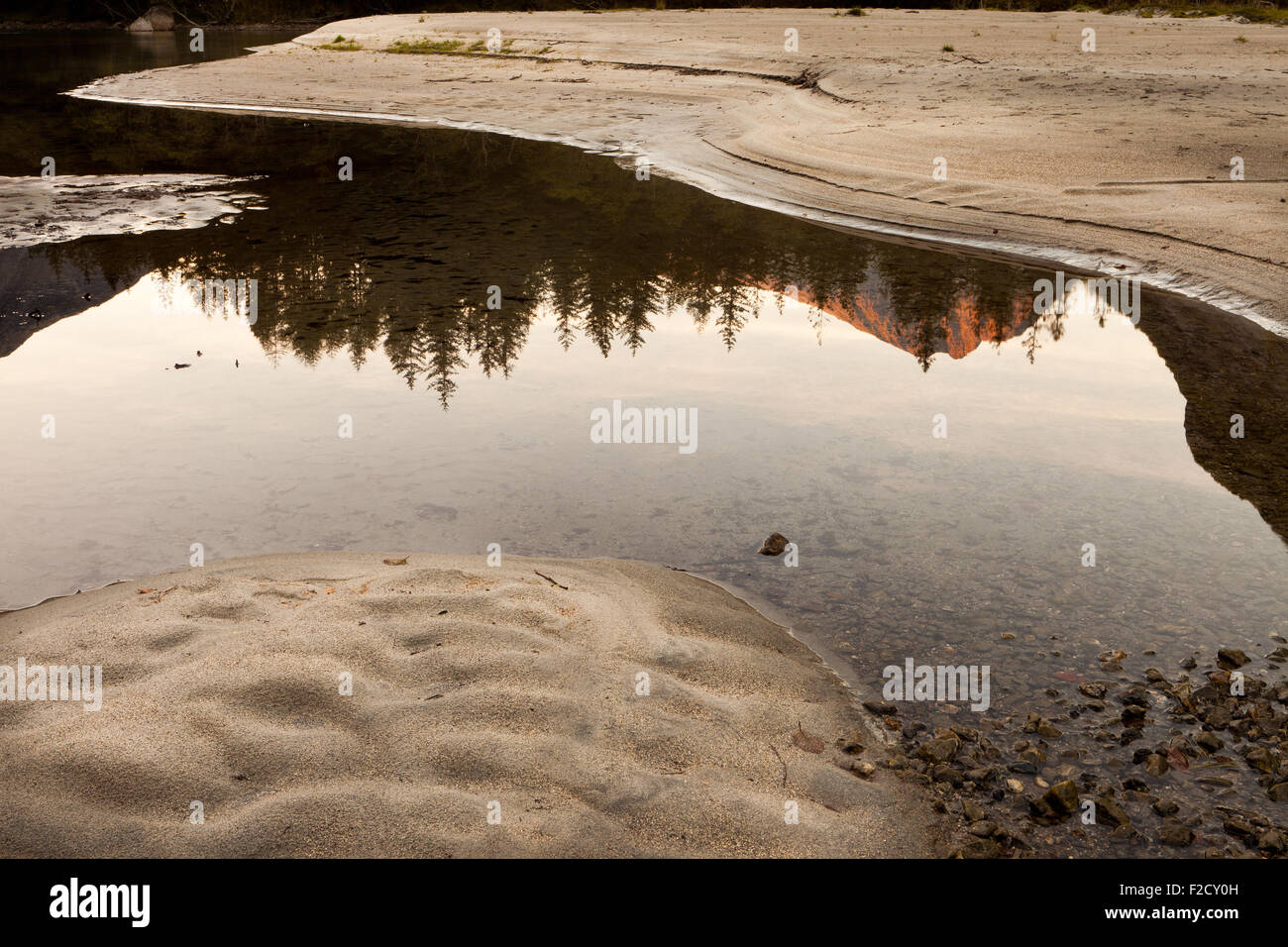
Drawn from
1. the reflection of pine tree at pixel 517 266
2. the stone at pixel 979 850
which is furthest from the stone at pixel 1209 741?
the reflection of pine tree at pixel 517 266

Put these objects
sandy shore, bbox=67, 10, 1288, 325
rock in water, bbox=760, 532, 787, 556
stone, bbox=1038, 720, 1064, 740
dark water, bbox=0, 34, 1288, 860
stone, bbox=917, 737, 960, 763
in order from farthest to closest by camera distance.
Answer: sandy shore, bbox=67, 10, 1288, 325 < rock in water, bbox=760, 532, 787, 556 < dark water, bbox=0, 34, 1288, 860 < stone, bbox=1038, 720, 1064, 740 < stone, bbox=917, 737, 960, 763

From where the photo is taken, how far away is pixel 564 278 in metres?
13.3

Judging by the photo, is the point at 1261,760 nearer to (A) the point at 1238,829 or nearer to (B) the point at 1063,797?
(A) the point at 1238,829

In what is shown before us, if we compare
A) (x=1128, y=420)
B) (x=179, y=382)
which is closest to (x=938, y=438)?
(x=1128, y=420)

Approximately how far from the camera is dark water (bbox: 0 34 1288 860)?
6.23 meters

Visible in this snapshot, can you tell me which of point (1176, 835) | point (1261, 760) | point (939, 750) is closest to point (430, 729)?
point (939, 750)

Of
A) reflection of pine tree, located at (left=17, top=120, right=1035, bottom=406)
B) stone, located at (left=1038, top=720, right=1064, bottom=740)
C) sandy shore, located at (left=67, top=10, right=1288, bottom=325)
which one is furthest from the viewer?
sandy shore, located at (left=67, top=10, right=1288, bottom=325)

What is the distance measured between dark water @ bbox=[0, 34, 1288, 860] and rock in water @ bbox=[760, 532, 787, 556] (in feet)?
0.24

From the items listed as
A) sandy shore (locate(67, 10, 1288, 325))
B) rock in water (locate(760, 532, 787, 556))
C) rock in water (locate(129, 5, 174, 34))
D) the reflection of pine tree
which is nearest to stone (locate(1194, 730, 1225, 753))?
rock in water (locate(760, 532, 787, 556))

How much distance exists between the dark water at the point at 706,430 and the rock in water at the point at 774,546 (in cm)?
7

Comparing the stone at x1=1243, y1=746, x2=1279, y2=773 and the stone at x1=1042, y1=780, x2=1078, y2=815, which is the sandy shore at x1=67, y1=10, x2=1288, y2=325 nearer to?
the stone at x1=1243, y1=746, x2=1279, y2=773

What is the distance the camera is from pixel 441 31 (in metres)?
42.5

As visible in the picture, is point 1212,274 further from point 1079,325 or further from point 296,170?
point 296,170

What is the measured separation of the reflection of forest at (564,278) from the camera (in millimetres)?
10516
